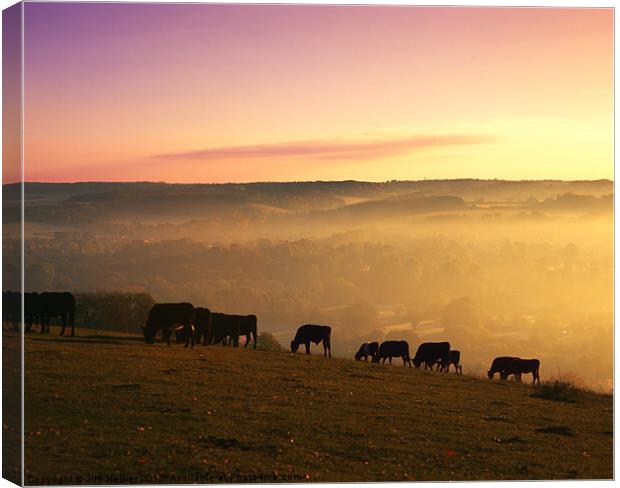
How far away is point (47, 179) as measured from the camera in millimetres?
24547

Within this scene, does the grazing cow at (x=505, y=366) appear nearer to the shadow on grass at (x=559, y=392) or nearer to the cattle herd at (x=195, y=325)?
the shadow on grass at (x=559, y=392)

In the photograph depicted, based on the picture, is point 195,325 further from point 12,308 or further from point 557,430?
point 557,430

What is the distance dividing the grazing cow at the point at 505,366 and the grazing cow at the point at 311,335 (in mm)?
4162

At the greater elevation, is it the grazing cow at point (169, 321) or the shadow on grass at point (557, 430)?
the grazing cow at point (169, 321)

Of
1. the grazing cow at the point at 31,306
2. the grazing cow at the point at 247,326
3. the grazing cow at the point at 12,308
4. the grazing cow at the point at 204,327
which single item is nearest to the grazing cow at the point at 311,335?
the grazing cow at the point at 247,326

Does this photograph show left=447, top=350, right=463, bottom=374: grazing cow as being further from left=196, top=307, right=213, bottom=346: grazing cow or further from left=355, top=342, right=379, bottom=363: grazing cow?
left=196, top=307, right=213, bottom=346: grazing cow

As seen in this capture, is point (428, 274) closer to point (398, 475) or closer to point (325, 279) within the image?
point (325, 279)

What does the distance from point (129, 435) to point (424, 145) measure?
8923 millimetres

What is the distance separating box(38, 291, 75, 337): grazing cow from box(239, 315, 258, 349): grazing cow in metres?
4.25

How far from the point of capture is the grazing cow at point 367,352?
102ft

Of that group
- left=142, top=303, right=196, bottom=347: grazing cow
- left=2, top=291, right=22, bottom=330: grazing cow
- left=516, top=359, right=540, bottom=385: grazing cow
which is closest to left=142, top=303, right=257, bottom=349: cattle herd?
left=142, top=303, right=196, bottom=347: grazing cow

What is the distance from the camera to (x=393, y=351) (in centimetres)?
3172

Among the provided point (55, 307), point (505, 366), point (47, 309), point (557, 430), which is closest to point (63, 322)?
point (55, 307)

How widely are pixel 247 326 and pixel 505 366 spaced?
6.50 m
